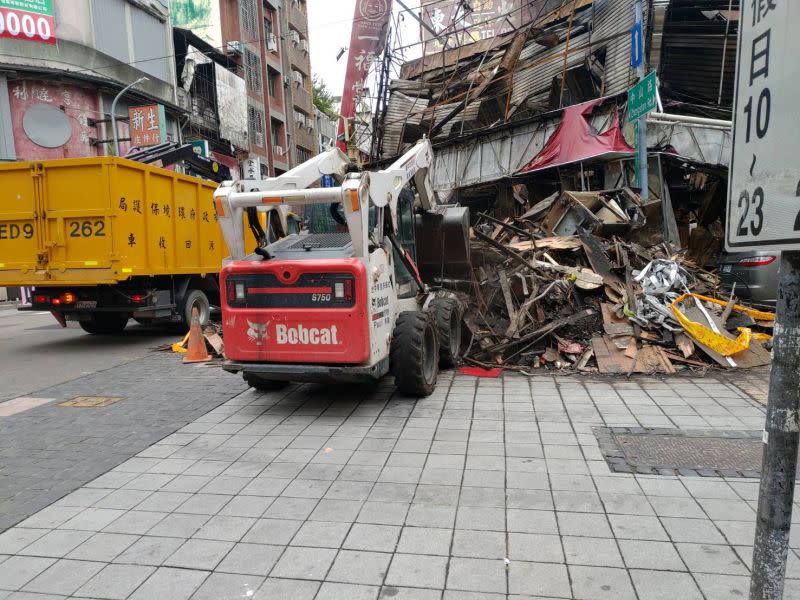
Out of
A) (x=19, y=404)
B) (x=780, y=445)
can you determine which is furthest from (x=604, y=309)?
(x=19, y=404)

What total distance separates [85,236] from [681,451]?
31.4ft

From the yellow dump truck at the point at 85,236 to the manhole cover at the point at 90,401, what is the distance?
3.26 m

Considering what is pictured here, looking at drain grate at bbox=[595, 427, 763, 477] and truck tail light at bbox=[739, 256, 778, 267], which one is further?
truck tail light at bbox=[739, 256, 778, 267]

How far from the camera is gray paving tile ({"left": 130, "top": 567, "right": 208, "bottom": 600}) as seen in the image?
282 centimetres

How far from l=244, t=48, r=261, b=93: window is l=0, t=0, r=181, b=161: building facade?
10.1 metres

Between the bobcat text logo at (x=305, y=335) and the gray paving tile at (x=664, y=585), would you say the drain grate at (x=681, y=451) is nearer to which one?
the gray paving tile at (x=664, y=585)

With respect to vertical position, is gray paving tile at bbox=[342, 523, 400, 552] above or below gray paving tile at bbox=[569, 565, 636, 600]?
below

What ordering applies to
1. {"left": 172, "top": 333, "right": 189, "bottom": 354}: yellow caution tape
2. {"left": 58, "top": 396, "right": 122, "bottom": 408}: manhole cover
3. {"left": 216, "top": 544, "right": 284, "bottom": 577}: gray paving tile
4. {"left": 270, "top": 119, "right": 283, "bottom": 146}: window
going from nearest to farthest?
{"left": 216, "top": 544, "right": 284, "bottom": 577}: gray paving tile
{"left": 58, "top": 396, "right": 122, "bottom": 408}: manhole cover
{"left": 172, "top": 333, "right": 189, "bottom": 354}: yellow caution tape
{"left": 270, "top": 119, "right": 283, "bottom": 146}: window

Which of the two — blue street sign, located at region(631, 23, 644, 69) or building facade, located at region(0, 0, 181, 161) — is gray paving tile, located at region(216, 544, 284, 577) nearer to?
blue street sign, located at region(631, 23, 644, 69)

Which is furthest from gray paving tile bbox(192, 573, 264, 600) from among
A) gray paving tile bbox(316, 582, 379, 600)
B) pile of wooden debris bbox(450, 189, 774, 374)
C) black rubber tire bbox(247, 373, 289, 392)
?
pile of wooden debris bbox(450, 189, 774, 374)

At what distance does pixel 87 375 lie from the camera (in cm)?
805

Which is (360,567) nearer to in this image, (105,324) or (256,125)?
(105,324)

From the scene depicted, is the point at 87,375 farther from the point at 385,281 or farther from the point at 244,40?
the point at 244,40

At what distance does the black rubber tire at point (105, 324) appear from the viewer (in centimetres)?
1162
